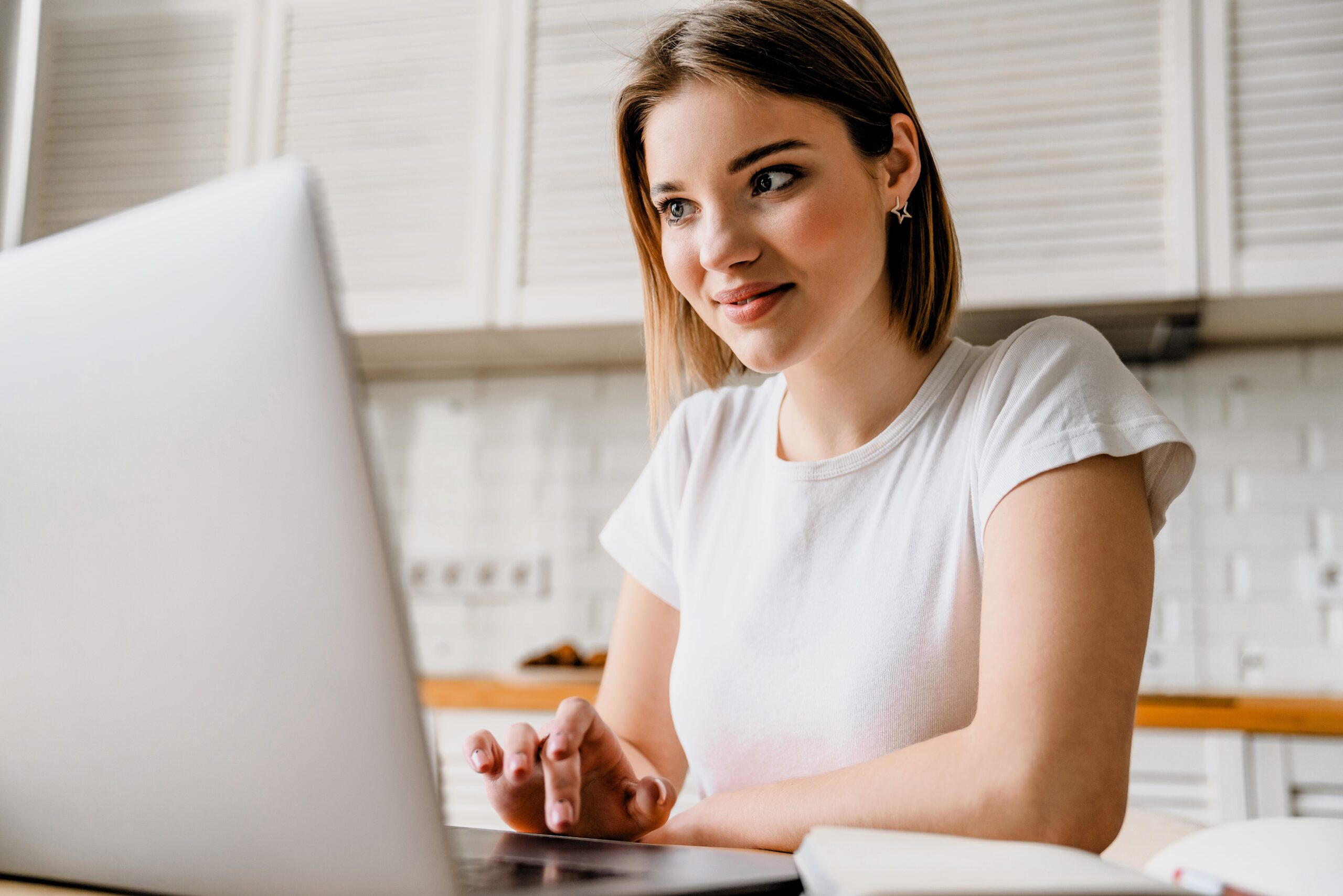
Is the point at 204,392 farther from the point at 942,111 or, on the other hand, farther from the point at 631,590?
the point at 942,111

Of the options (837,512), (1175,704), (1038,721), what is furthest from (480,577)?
(1038,721)

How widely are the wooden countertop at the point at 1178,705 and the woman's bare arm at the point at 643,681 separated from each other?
83 centimetres

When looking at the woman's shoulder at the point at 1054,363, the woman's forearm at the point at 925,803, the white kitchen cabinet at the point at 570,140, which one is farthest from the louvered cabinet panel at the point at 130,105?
the woman's forearm at the point at 925,803

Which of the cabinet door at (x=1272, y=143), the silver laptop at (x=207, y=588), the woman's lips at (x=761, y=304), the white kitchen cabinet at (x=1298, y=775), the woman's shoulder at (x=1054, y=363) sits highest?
the cabinet door at (x=1272, y=143)

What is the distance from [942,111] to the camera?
234cm

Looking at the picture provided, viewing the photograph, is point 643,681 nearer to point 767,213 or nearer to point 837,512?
point 837,512

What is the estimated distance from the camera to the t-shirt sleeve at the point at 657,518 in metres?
1.13

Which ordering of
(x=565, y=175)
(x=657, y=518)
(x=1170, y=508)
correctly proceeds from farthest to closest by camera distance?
(x=565, y=175)
(x=1170, y=508)
(x=657, y=518)

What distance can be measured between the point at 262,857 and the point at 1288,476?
8.03 ft

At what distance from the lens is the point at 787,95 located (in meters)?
0.92

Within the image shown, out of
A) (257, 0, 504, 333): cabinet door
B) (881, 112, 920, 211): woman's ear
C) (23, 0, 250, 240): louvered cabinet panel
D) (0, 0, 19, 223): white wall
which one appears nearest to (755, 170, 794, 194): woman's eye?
(881, 112, 920, 211): woman's ear

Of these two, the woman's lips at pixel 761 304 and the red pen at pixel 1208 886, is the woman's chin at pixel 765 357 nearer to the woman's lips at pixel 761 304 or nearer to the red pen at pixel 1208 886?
the woman's lips at pixel 761 304

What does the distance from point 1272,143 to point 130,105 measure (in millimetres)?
2631

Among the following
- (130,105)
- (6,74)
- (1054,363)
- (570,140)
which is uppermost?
(6,74)
